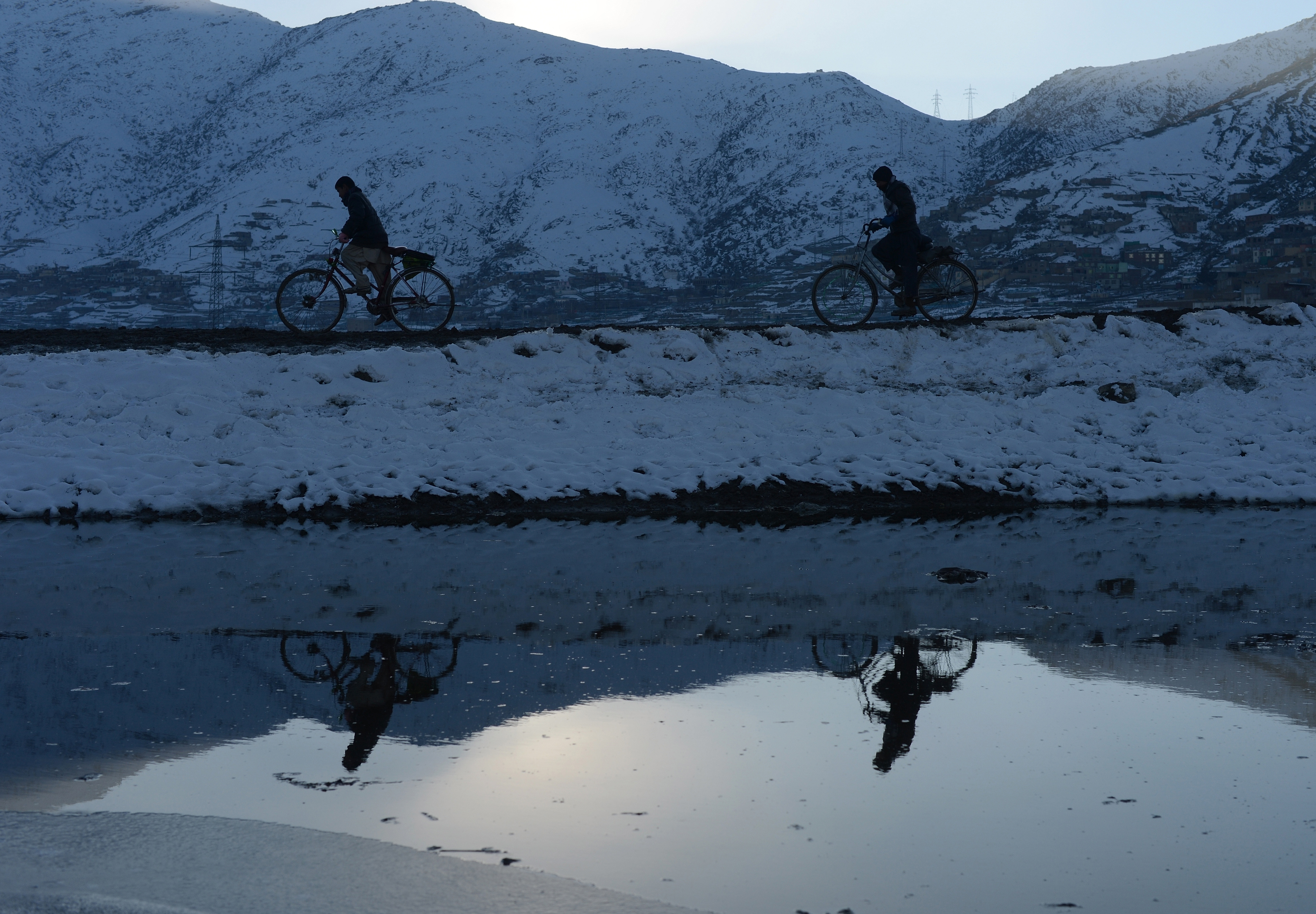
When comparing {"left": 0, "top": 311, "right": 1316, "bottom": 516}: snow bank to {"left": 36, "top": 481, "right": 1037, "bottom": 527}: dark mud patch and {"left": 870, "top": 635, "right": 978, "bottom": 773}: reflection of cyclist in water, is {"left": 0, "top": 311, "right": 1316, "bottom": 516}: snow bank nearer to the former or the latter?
{"left": 36, "top": 481, "right": 1037, "bottom": 527}: dark mud patch

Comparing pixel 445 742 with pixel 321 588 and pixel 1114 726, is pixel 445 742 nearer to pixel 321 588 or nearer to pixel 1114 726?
pixel 1114 726

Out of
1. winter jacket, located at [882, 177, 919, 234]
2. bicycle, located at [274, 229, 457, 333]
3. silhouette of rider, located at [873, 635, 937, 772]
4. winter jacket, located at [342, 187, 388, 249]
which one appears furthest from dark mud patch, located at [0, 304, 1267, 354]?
silhouette of rider, located at [873, 635, 937, 772]

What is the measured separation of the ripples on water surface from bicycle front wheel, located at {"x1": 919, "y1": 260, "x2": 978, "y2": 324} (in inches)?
276

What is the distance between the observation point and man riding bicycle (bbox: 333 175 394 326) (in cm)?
1438

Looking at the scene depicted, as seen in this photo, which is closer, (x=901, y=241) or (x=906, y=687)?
(x=906, y=687)

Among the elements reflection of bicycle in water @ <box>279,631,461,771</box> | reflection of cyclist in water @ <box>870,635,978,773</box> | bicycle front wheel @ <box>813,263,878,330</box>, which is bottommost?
reflection of cyclist in water @ <box>870,635,978,773</box>

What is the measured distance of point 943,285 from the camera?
15117 mm

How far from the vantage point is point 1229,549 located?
29.8 ft

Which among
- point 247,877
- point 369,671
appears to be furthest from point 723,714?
point 247,877

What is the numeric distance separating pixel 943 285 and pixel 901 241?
1002mm

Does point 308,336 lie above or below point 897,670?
above

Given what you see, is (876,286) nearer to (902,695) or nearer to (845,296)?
(845,296)

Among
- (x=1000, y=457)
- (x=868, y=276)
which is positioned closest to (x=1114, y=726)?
(x=1000, y=457)

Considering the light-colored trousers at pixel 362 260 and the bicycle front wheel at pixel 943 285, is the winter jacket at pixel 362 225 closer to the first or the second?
the light-colored trousers at pixel 362 260
